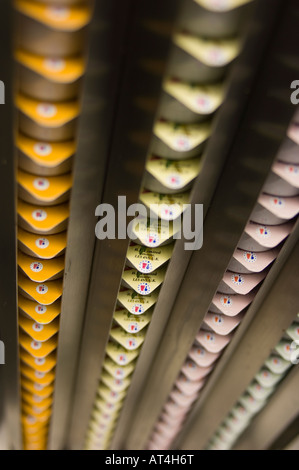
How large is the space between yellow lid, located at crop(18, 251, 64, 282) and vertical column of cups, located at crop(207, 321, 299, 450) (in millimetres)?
1095

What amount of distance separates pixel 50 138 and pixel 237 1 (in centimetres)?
56

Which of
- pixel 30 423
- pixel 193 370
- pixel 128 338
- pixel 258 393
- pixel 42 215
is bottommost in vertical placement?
pixel 30 423

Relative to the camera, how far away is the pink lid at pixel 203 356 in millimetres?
2338

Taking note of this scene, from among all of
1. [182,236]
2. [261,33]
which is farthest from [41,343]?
[261,33]

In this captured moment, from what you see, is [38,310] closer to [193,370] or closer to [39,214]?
[39,214]

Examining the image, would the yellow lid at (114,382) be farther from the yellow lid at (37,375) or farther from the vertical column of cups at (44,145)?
the vertical column of cups at (44,145)

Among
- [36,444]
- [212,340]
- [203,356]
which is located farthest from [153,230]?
[36,444]

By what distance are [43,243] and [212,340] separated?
3.41ft

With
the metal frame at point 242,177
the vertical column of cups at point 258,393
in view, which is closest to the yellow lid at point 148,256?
the metal frame at point 242,177

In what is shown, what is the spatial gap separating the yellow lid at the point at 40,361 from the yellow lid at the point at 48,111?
140 centimetres

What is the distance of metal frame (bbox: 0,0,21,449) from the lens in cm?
95

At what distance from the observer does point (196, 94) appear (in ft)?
3.71

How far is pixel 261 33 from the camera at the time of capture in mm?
1065

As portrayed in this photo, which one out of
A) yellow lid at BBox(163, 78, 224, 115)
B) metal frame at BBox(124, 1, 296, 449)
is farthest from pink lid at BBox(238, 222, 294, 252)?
yellow lid at BBox(163, 78, 224, 115)
